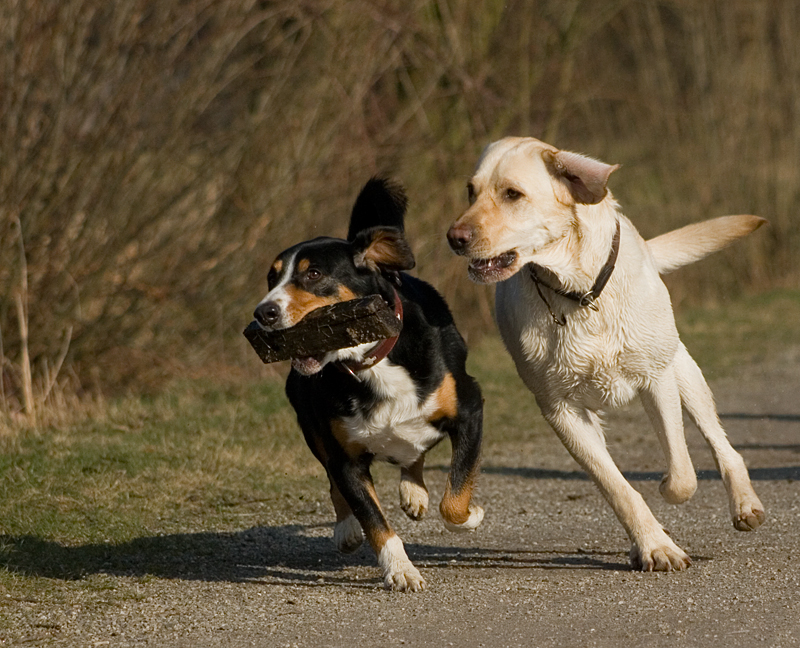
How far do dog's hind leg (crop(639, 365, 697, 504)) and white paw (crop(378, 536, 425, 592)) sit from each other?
41.6 inches

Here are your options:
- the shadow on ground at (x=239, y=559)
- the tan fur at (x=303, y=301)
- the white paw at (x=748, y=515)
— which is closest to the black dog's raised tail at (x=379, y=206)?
the tan fur at (x=303, y=301)

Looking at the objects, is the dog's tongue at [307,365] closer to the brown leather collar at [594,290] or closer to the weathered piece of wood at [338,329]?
the weathered piece of wood at [338,329]

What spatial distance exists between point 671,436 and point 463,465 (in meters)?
0.82

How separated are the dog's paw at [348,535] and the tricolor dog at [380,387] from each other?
0.14 metres

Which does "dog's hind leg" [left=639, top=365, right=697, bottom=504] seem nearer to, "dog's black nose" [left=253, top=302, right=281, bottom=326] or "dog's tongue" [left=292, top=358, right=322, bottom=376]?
"dog's tongue" [left=292, top=358, right=322, bottom=376]

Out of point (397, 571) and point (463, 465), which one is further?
point (463, 465)

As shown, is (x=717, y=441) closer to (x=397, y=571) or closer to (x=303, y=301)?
(x=397, y=571)

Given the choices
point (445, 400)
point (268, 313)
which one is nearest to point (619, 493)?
point (445, 400)

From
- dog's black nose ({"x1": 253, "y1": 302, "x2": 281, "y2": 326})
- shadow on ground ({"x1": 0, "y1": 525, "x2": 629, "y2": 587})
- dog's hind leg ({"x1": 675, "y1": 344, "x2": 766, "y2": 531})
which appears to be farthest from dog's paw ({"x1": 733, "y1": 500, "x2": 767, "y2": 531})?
dog's black nose ({"x1": 253, "y1": 302, "x2": 281, "y2": 326})

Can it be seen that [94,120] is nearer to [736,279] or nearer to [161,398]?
[161,398]

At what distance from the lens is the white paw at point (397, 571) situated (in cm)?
449

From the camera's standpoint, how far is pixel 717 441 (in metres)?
5.01

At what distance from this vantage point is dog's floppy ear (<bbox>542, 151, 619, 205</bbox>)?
456cm

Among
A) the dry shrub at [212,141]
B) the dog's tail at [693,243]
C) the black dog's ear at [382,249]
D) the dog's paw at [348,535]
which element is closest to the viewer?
the black dog's ear at [382,249]
